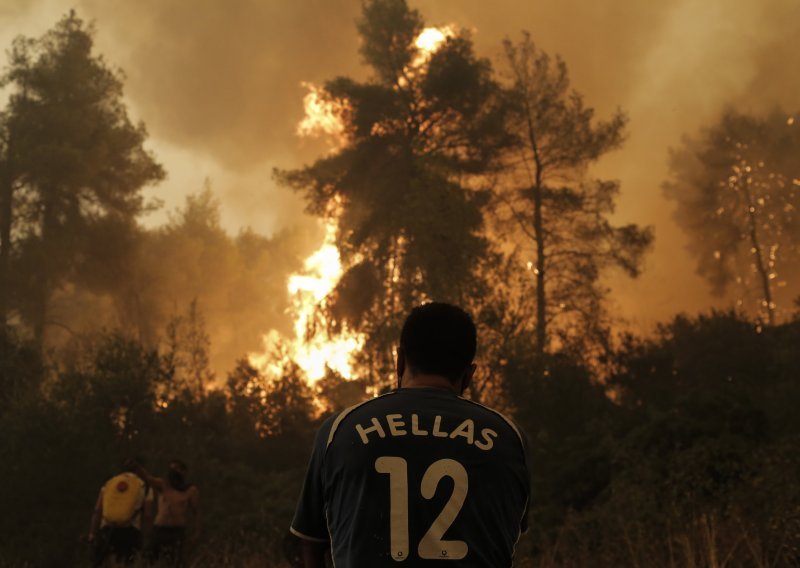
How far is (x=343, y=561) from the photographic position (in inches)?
95.0

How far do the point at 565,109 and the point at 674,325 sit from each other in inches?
336

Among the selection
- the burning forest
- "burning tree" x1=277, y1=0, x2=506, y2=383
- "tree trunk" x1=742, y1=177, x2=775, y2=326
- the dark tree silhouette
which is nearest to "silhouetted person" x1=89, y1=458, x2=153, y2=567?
the burning forest

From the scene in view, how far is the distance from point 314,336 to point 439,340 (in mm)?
26871

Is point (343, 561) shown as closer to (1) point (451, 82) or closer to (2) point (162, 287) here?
(1) point (451, 82)

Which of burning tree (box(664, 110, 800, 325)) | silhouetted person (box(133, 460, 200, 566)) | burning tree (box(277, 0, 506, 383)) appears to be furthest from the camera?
burning tree (box(664, 110, 800, 325))

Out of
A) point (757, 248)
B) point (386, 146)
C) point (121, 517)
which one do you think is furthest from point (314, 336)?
point (757, 248)

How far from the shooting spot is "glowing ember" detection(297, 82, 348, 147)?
29.0 metres

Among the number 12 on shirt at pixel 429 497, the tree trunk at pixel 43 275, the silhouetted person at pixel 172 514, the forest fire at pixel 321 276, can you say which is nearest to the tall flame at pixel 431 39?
the forest fire at pixel 321 276

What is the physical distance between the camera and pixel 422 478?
2.36 metres

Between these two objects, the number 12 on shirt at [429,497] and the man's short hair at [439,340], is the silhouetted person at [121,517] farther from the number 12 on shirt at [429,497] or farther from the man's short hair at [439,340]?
the number 12 on shirt at [429,497]

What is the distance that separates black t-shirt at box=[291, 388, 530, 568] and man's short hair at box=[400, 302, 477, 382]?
0.35ft

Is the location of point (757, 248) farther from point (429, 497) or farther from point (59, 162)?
point (429, 497)

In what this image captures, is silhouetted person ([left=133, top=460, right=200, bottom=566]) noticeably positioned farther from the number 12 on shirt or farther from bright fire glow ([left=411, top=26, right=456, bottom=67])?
bright fire glow ([left=411, top=26, right=456, bottom=67])

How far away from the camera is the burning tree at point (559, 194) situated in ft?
89.9
